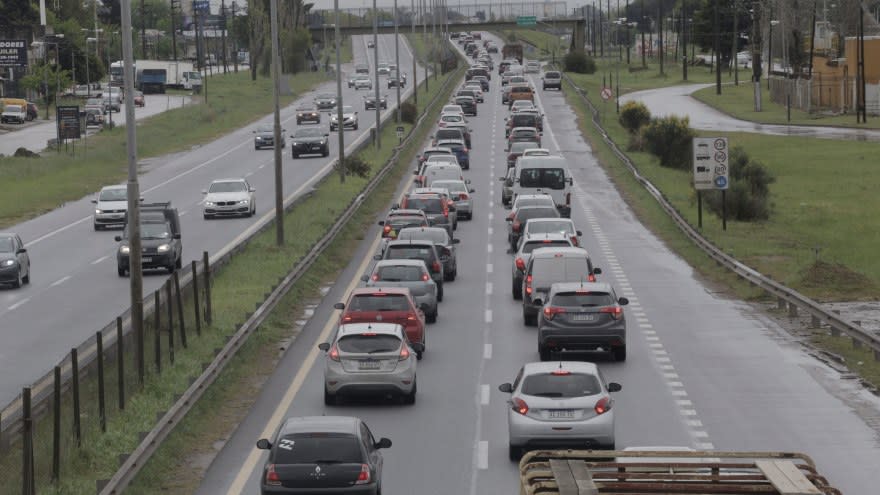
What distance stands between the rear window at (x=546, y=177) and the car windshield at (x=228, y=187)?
11314 millimetres

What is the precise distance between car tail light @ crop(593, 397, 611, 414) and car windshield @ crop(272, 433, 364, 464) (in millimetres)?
4791

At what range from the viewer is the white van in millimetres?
57250

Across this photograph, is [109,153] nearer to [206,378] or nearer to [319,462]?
[206,378]

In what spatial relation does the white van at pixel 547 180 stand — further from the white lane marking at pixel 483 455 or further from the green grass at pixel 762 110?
the green grass at pixel 762 110

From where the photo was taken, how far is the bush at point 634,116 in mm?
100625

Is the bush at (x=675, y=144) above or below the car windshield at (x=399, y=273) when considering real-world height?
below

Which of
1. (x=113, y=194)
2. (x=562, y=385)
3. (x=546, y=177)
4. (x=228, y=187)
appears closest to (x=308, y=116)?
(x=228, y=187)

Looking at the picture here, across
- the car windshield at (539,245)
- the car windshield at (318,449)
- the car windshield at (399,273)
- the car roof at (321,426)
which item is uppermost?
the car roof at (321,426)

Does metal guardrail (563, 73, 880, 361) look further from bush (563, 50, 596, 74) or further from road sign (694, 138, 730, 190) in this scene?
bush (563, 50, 596, 74)

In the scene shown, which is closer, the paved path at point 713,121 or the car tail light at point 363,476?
the car tail light at point 363,476

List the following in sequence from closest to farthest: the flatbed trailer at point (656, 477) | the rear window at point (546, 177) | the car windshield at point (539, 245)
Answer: the flatbed trailer at point (656, 477) < the car windshield at point (539, 245) < the rear window at point (546, 177)

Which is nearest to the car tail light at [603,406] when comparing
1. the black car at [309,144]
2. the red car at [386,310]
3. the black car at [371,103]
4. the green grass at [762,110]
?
the red car at [386,310]

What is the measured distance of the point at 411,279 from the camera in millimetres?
35750

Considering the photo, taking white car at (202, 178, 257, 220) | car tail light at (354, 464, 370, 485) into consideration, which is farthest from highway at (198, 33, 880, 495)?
white car at (202, 178, 257, 220)
